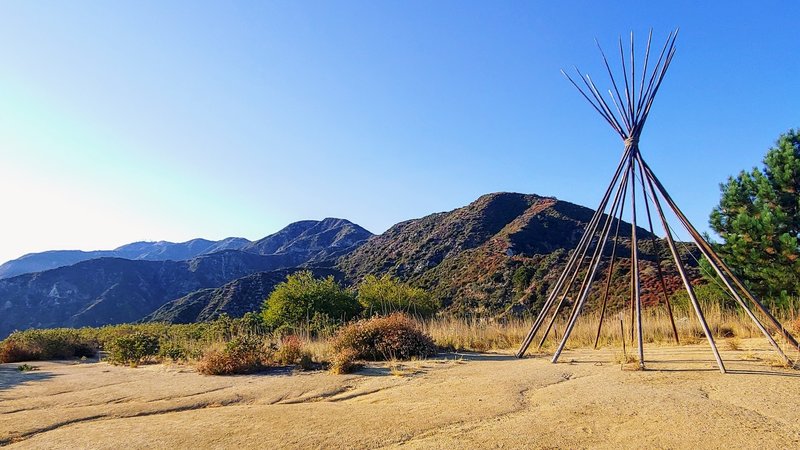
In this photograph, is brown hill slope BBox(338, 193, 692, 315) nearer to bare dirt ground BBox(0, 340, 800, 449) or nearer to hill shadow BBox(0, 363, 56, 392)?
bare dirt ground BBox(0, 340, 800, 449)

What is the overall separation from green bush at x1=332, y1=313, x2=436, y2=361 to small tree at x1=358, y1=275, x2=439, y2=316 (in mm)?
10065

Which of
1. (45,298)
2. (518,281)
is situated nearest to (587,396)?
(518,281)

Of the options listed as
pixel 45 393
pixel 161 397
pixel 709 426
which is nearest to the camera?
pixel 709 426

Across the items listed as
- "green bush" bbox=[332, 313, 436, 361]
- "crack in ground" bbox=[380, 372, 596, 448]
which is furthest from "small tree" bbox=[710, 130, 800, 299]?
"crack in ground" bbox=[380, 372, 596, 448]

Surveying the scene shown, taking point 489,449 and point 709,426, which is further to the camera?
point 709,426

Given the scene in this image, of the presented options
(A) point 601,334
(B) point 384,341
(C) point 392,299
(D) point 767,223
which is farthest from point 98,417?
(C) point 392,299

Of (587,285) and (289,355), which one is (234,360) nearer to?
(289,355)

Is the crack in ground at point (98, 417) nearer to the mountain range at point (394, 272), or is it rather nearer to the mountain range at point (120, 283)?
the mountain range at point (394, 272)

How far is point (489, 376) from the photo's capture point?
562 cm

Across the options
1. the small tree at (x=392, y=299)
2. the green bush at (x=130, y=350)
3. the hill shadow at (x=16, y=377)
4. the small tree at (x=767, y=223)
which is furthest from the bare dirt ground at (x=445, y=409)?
the small tree at (x=392, y=299)

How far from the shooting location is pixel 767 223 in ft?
35.6

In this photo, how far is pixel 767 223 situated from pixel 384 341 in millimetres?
9375

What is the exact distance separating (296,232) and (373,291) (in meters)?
72.3

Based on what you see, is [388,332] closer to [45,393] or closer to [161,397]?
[161,397]
